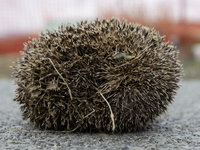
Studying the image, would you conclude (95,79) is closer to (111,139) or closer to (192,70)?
(111,139)

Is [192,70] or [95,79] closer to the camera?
[95,79]

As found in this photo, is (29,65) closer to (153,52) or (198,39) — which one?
(153,52)

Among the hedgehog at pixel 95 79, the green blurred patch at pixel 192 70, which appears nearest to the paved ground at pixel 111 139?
the hedgehog at pixel 95 79

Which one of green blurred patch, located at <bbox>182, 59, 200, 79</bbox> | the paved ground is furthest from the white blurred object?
the paved ground

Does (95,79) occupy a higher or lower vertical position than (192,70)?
lower

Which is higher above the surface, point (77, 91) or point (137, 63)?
point (137, 63)

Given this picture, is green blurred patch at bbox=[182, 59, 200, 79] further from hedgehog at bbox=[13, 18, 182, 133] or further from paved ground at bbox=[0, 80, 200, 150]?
hedgehog at bbox=[13, 18, 182, 133]

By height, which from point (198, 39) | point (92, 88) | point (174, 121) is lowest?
point (174, 121)

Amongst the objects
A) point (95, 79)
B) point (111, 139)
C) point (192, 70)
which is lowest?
point (111, 139)

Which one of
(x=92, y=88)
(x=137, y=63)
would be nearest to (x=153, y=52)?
(x=137, y=63)

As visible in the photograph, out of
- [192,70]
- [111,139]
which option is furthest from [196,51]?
[111,139]
